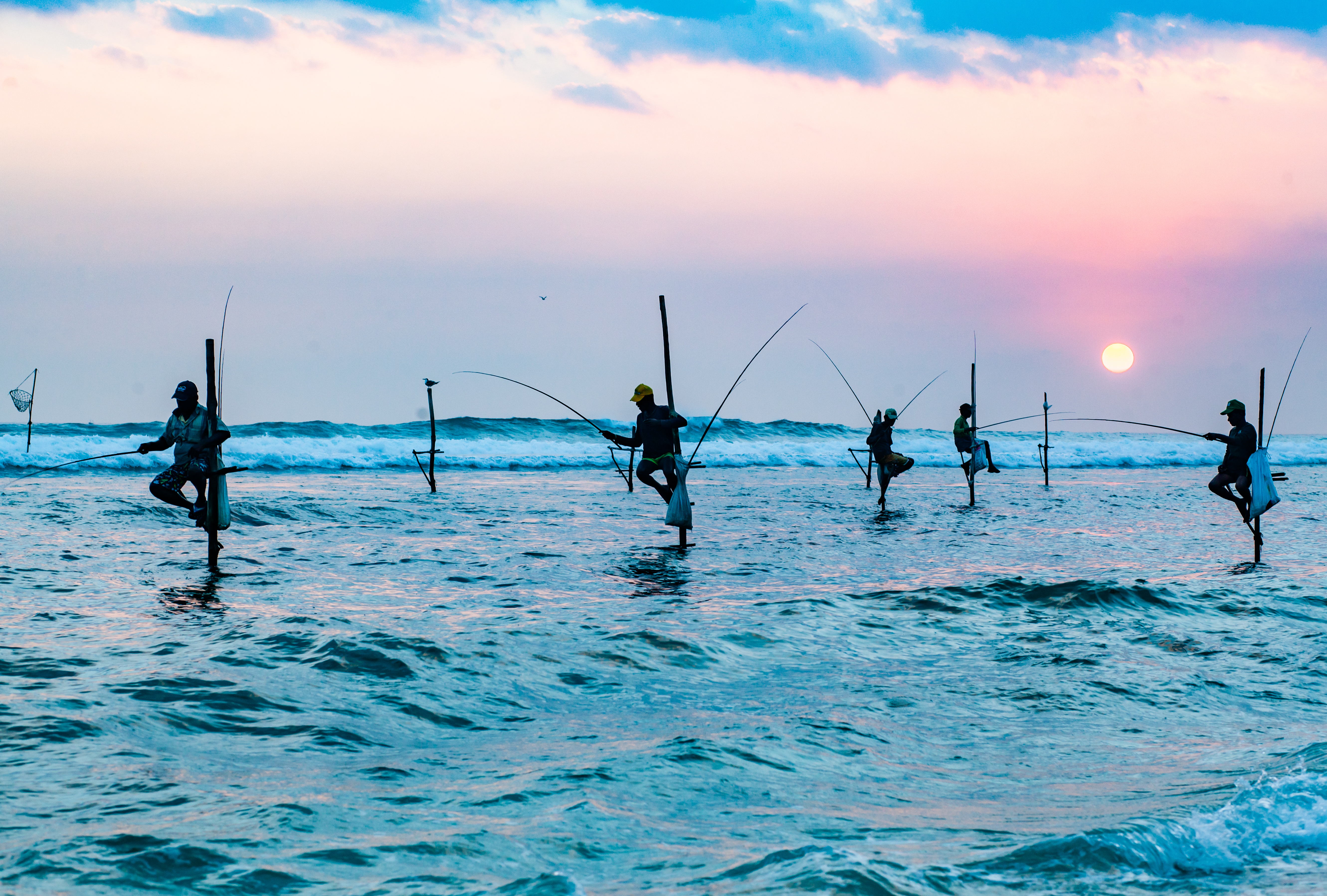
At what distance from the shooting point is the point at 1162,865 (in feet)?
13.6

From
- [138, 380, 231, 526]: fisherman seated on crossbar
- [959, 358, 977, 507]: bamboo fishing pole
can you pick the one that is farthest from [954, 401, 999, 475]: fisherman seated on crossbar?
[138, 380, 231, 526]: fisherman seated on crossbar

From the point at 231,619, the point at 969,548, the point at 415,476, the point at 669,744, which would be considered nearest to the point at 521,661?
the point at 669,744

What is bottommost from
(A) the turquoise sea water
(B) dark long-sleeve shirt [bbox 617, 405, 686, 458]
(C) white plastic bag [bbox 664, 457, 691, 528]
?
(A) the turquoise sea water

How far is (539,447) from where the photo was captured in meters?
49.9

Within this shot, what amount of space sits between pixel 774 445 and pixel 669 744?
49310 mm

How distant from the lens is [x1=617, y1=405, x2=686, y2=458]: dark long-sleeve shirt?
46.0 feet

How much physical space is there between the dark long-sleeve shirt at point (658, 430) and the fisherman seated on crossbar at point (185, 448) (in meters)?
5.10

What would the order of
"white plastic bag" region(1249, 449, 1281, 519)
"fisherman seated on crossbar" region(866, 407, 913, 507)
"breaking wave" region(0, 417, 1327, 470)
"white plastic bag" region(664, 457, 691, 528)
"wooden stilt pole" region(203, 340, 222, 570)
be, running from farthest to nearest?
"breaking wave" region(0, 417, 1327, 470)
"fisherman seated on crossbar" region(866, 407, 913, 507)
"white plastic bag" region(664, 457, 691, 528)
"white plastic bag" region(1249, 449, 1281, 519)
"wooden stilt pole" region(203, 340, 222, 570)

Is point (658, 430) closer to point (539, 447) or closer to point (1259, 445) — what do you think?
point (1259, 445)

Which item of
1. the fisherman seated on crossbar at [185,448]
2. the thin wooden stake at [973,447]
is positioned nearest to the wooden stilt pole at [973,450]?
the thin wooden stake at [973,447]

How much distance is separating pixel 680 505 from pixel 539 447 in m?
36.2

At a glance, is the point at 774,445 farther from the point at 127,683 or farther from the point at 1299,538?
the point at 127,683

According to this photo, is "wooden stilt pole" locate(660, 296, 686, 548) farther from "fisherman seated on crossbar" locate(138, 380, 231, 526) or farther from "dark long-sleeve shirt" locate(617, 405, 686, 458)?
"fisherman seated on crossbar" locate(138, 380, 231, 526)

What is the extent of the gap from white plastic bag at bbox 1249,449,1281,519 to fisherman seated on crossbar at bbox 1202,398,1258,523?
199 millimetres
